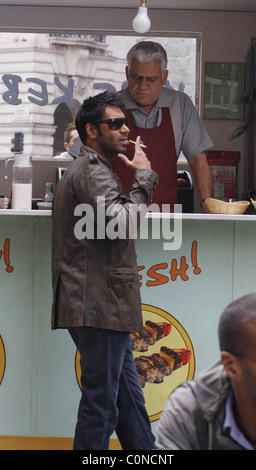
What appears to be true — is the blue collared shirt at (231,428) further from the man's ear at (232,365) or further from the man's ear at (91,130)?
the man's ear at (91,130)

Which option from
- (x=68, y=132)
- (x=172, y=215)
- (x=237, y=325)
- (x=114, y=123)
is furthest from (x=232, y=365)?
(x=68, y=132)

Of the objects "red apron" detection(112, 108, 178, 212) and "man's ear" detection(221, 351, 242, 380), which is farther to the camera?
"red apron" detection(112, 108, 178, 212)

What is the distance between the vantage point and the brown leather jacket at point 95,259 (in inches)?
94.6

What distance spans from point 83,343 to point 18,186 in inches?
36.2

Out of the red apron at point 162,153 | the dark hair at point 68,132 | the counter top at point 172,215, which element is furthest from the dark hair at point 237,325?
the dark hair at point 68,132

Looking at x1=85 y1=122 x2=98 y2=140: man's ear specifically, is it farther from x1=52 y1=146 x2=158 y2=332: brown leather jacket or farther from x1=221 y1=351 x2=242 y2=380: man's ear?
x1=221 y1=351 x2=242 y2=380: man's ear

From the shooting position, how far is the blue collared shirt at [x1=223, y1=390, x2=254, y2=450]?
1388mm

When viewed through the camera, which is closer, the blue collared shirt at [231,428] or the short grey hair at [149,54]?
the blue collared shirt at [231,428]

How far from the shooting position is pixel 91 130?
101 inches

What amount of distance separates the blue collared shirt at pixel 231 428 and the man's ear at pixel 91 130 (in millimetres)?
1431

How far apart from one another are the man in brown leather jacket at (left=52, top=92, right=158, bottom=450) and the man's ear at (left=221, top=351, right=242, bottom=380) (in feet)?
3.49

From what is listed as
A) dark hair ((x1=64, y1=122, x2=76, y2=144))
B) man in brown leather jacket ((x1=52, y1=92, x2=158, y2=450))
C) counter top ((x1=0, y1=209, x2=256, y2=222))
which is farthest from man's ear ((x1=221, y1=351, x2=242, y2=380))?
dark hair ((x1=64, y1=122, x2=76, y2=144))

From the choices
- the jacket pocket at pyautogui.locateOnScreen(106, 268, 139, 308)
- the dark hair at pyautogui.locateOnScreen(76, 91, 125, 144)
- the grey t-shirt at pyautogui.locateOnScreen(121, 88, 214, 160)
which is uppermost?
the grey t-shirt at pyautogui.locateOnScreen(121, 88, 214, 160)
